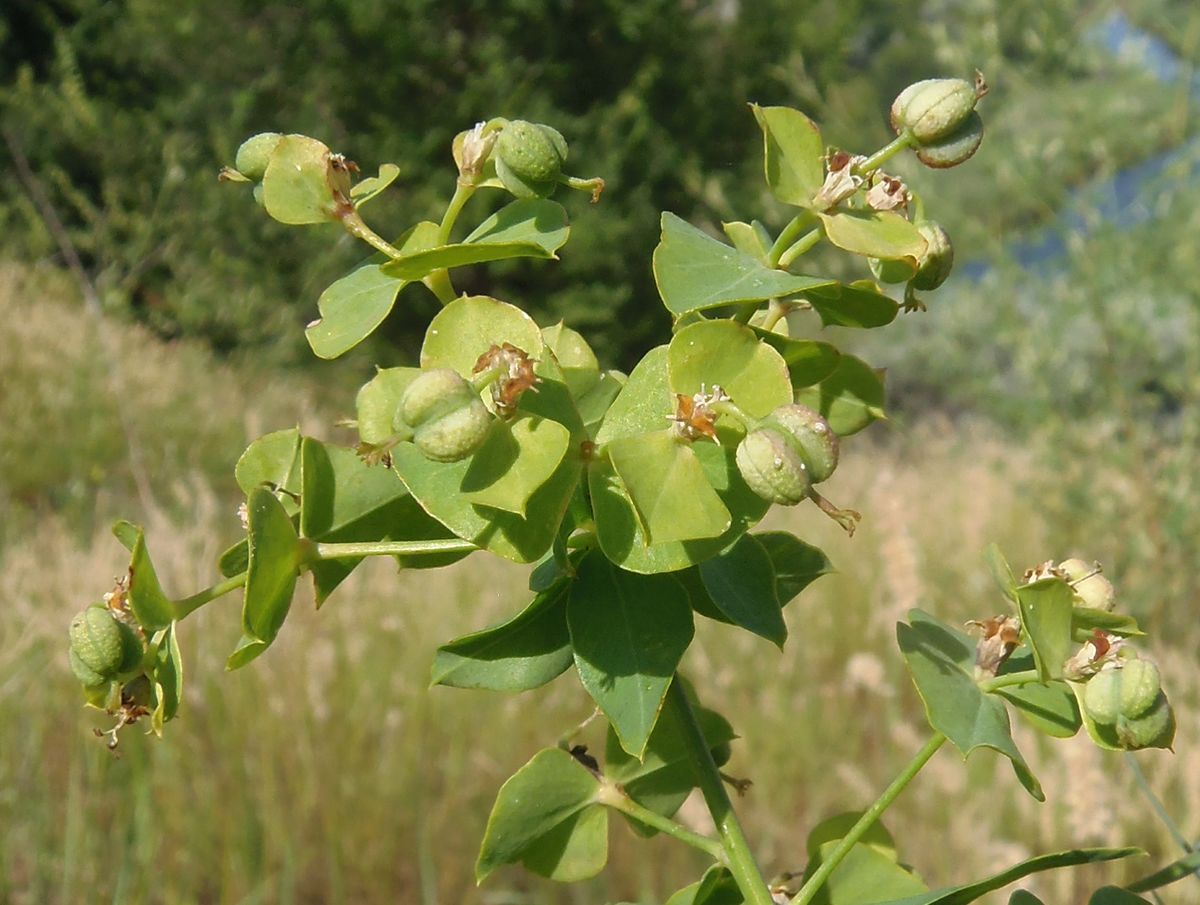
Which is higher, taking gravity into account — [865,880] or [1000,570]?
[1000,570]

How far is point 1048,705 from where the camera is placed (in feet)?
1.79

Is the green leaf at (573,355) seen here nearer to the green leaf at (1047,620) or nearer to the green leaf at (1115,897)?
the green leaf at (1047,620)

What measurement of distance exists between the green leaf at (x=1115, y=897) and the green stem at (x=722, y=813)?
154 mm

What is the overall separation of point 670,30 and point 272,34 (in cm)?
255

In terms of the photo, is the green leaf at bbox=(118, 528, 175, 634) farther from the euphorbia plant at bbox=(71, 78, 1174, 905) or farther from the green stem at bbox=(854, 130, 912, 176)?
the green stem at bbox=(854, 130, 912, 176)

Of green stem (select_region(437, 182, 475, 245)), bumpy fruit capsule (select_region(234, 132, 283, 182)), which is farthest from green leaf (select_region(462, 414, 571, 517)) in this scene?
bumpy fruit capsule (select_region(234, 132, 283, 182))

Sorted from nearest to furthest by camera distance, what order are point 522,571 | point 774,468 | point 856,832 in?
1. point 774,468
2. point 856,832
3. point 522,571

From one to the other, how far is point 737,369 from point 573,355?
94 millimetres

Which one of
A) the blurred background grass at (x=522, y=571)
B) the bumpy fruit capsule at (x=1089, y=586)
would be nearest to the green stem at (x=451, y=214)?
the bumpy fruit capsule at (x=1089, y=586)

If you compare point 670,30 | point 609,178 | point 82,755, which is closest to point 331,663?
point 82,755

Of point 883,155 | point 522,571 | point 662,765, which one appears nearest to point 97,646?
point 662,765

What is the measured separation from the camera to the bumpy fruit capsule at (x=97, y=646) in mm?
472

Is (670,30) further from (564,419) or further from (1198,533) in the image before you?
(564,419)

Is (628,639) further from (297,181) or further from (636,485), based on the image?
(297,181)
